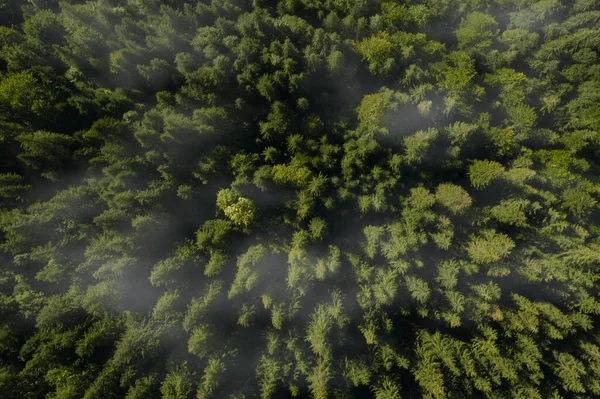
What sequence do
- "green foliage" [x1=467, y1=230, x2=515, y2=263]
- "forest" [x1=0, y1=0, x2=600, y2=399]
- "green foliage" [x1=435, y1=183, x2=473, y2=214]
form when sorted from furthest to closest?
Answer: "green foliage" [x1=435, y1=183, x2=473, y2=214]
"green foliage" [x1=467, y1=230, x2=515, y2=263]
"forest" [x1=0, y1=0, x2=600, y2=399]

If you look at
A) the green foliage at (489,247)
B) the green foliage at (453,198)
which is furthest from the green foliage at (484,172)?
the green foliage at (489,247)

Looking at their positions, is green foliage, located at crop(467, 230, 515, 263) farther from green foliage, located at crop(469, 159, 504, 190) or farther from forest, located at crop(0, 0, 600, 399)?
green foliage, located at crop(469, 159, 504, 190)

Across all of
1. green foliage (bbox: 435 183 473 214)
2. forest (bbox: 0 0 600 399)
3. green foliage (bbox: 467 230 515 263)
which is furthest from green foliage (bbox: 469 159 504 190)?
green foliage (bbox: 467 230 515 263)

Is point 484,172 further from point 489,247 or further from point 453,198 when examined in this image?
point 489,247

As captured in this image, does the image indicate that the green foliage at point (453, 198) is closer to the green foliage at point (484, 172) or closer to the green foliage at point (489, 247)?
the green foliage at point (484, 172)

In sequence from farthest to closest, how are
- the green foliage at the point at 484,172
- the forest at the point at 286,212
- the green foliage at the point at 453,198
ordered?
the green foliage at the point at 484,172 < the green foliage at the point at 453,198 < the forest at the point at 286,212

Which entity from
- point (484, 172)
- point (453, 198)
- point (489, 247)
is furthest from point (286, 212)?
point (484, 172)

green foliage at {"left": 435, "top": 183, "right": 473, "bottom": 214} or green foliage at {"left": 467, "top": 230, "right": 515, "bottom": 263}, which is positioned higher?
green foliage at {"left": 435, "top": 183, "right": 473, "bottom": 214}

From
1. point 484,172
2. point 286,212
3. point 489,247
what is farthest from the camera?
point 286,212

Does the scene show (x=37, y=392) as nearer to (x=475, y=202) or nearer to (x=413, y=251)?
(x=413, y=251)
